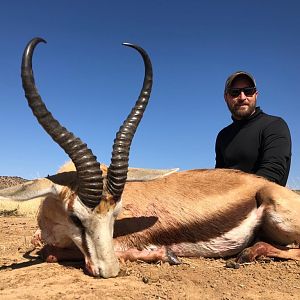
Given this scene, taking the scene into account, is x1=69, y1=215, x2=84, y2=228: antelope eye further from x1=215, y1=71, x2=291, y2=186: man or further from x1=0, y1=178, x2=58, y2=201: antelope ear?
x1=215, y1=71, x2=291, y2=186: man

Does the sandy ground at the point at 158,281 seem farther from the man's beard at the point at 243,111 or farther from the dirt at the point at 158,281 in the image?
the man's beard at the point at 243,111

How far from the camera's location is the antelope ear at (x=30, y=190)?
5090mm

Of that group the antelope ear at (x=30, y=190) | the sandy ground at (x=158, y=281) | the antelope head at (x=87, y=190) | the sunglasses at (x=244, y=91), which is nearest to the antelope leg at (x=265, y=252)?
the sandy ground at (x=158, y=281)

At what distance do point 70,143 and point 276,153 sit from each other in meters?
3.17

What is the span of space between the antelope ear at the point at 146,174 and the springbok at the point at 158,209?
0.05ft

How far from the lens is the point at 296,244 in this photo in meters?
5.66

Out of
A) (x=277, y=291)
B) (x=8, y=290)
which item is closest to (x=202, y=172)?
(x=277, y=291)

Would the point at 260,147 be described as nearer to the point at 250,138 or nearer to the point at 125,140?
the point at 250,138

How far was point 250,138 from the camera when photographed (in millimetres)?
6969

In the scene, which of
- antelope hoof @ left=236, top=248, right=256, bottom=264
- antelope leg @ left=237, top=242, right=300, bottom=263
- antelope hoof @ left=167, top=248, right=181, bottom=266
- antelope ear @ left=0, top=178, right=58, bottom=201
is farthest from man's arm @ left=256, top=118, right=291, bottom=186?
antelope ear @ left=0, top=178, right=58, bottom=201

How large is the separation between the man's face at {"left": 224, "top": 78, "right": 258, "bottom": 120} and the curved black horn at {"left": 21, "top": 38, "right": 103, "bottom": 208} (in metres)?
3.43

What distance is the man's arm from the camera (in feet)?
21.1

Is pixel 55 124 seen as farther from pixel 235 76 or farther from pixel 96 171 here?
pixel 235 76

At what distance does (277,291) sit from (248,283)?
0.33 m
